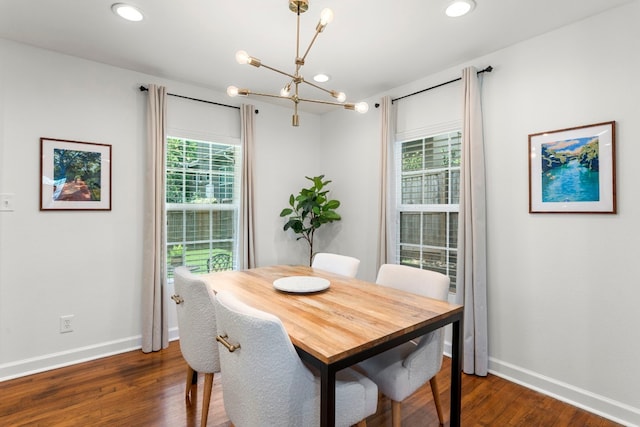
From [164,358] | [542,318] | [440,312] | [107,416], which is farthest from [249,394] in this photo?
[542,318]

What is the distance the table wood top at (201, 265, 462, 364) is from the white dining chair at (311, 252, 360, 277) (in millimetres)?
238

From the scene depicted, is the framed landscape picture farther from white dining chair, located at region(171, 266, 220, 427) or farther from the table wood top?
white dining chair, located at region(171, 266, 220, 427)

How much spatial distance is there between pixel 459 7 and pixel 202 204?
2.86 m

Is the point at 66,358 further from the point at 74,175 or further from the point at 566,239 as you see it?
the point at 566,239

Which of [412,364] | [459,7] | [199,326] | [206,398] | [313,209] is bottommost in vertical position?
[206,398]

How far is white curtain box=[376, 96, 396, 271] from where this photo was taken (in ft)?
11.0

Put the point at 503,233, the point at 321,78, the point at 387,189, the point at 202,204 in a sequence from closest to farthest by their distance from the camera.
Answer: the point at 503,233 < the point at 321,78 < the point at 387,189 < the point at 202,204

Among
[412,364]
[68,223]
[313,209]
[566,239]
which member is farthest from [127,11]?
[566,239]

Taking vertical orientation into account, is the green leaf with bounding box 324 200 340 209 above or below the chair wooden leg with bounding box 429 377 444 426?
above

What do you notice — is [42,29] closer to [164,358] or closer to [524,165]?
[164,358]

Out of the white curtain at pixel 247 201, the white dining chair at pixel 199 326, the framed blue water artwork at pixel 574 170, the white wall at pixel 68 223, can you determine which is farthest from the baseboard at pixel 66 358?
the framed blue water artwork at pixel 574 170

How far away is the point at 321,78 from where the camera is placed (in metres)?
3.23

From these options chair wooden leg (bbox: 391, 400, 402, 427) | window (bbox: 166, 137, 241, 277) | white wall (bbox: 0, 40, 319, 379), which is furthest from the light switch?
chair wooden leg (bbox: 391, 400, 402, 427)

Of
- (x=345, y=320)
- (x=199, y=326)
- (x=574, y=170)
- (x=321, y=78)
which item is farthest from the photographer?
(x=321, y=78)
